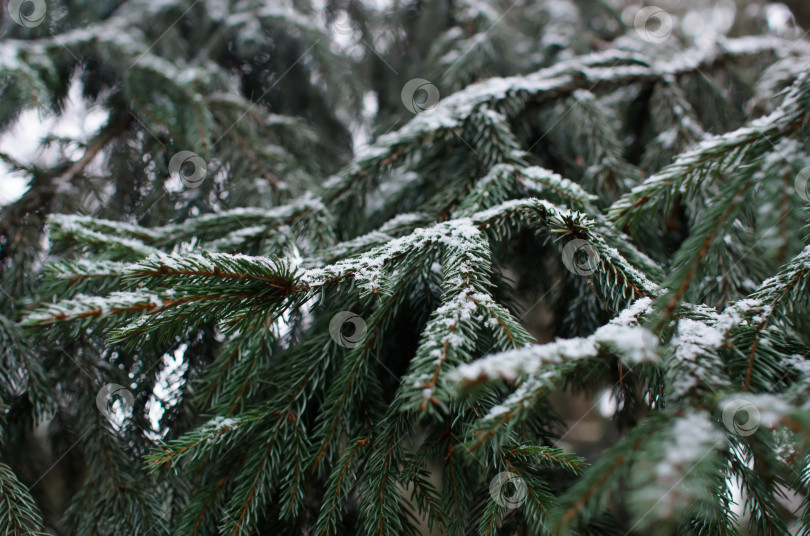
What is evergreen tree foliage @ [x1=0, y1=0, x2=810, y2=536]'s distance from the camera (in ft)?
2.13

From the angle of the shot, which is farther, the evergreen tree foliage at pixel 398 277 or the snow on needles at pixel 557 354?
the evergreen tree foliage at pixel 398 277

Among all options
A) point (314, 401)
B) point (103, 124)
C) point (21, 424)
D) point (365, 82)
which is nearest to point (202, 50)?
point (103, 124)

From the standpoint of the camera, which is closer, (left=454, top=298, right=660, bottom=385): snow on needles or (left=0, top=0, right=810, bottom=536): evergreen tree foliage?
(left=454, top=298, right=660, bottom=385): snow on needles

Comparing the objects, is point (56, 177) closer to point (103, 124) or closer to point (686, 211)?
point (103, 124)

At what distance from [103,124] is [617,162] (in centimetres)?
179

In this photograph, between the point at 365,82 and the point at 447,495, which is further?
the point at 365,82

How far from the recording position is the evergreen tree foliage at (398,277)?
649 millimetres

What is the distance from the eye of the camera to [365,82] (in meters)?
2.06

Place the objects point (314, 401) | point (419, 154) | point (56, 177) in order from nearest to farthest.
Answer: point (314, 401) < point (419, 154) < point (56, 177)

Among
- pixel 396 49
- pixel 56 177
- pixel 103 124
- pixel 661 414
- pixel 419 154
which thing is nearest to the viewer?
pixel 661 414

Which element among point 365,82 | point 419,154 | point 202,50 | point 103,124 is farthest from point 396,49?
point 103,124

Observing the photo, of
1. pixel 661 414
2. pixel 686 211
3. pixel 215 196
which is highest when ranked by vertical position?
pixel 215 196

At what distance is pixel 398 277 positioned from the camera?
843mm

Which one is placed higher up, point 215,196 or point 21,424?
point 215,196
